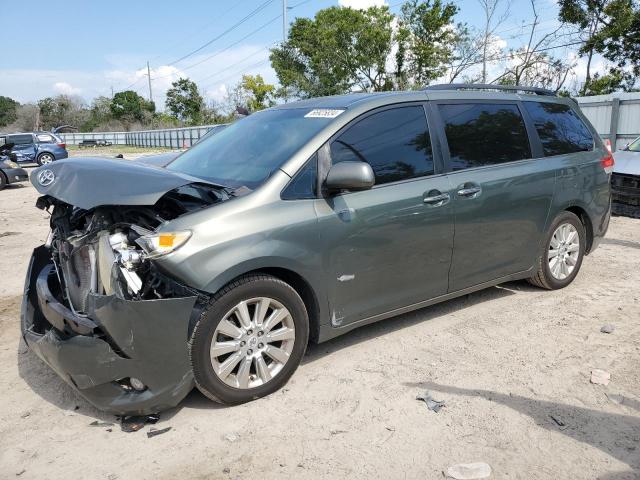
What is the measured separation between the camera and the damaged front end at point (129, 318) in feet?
9.41

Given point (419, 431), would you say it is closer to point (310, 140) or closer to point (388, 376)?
point (388, 376)

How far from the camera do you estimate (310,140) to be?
3.58 metres

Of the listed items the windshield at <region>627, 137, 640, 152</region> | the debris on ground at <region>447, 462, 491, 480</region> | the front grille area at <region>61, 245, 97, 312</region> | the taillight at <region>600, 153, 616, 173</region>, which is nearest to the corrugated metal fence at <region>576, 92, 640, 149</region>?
the windshield at <region>627, 137, 640, 152</region>

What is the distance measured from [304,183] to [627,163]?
7668mm

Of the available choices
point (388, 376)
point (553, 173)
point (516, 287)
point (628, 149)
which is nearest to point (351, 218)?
point (388, 376)

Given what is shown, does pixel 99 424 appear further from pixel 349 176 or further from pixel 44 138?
pixel 44 138

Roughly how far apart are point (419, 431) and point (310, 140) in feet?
Result: 6.33

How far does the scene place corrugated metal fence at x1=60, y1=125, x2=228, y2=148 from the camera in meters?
39.8

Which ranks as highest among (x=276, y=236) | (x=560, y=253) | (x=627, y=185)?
(x=276, y=236)

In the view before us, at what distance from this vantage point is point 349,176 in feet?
11.1

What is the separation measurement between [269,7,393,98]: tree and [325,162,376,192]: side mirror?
102 ft

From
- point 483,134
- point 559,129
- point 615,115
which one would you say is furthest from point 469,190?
point 615,115

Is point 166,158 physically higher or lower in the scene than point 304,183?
higher

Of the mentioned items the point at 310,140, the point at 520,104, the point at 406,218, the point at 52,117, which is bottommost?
the point at 406,218
